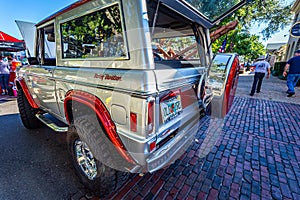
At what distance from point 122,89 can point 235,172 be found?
2097 mm

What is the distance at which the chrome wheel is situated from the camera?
182 cm

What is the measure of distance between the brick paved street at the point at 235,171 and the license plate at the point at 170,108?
3.31 ft

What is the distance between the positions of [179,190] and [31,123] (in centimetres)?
342

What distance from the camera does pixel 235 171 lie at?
2221 mm

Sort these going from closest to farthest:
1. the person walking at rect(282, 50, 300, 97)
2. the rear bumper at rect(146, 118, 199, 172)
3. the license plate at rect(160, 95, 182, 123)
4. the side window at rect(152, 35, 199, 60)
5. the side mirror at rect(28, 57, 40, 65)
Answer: the rear bumper at rect(146, 118, 199, 172), the license plate at rect(160, 95, 182, 123), the side mirror at rect(28, 57, 40, 65), the side window at rect(152, 35, 199, 60), the person walking at rect(282, 50, 300, 97)

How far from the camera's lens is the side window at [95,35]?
1.45m

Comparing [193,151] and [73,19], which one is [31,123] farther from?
[193,151]

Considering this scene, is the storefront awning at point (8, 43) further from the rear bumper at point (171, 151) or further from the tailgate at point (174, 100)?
the rear bumper at point (171, 151)

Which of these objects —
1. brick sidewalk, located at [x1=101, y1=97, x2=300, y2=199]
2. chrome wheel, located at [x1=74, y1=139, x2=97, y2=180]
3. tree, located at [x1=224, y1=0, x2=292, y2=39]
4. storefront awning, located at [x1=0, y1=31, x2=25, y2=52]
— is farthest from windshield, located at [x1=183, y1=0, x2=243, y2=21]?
tree, located at [x1=224, y1=0, x2=292, y2=39]

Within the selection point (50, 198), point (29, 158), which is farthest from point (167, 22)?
point (29, 158)

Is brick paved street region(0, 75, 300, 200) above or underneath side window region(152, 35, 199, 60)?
underneath

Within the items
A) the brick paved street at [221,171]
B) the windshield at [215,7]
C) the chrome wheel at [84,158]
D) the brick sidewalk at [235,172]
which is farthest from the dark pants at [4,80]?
the windshield at [215,7]

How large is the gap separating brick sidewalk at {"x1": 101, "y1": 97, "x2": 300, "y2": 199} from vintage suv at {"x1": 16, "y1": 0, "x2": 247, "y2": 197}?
54 centimetres

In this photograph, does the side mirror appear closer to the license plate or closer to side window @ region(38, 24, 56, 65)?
side window @ region(38, 24, 56, 65)
